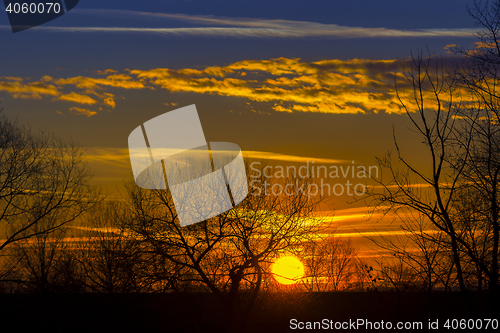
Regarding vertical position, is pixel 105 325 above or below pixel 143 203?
below

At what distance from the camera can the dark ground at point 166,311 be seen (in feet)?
78.0

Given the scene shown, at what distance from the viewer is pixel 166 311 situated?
27266 mm

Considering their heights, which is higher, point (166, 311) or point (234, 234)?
point (234, 234)

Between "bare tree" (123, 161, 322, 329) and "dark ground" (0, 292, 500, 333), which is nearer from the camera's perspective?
"bare tree" (123, 161, 322, 329)

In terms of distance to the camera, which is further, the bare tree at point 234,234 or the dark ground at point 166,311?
the dark ground at point 166,311

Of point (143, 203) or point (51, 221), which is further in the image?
point (51, 221)

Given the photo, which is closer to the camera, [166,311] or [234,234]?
[234,234]

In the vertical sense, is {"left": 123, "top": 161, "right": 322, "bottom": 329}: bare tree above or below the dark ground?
above

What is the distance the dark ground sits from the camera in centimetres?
2378

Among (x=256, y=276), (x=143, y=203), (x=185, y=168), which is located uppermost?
(x=185, y=168)

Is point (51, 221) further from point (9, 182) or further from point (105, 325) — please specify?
point (9, 182)

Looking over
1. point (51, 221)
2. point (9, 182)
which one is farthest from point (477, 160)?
point (51, 221)

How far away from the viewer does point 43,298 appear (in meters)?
29.1

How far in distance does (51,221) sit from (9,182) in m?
15.3
